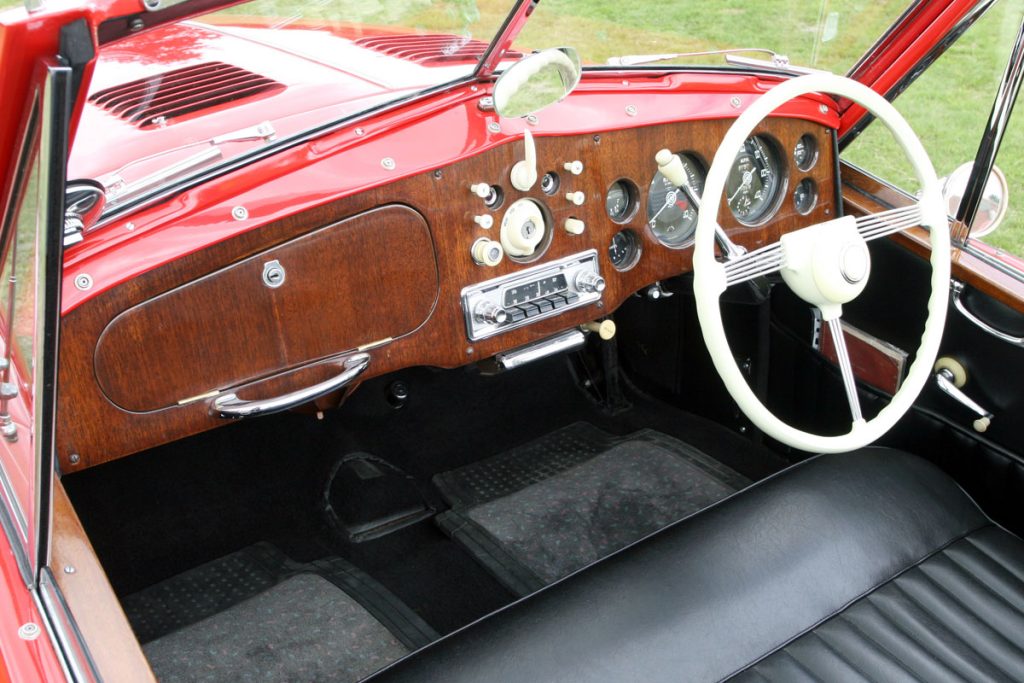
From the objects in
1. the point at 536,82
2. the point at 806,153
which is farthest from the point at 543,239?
the point at 806,153

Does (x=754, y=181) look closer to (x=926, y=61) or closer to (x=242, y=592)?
(x=926, y=61)

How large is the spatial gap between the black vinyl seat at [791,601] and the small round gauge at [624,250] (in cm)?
62

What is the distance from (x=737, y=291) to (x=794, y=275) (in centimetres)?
90

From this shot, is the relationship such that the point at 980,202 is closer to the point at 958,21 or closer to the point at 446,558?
the point at 958,21

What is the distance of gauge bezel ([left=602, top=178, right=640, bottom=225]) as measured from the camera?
2.04m

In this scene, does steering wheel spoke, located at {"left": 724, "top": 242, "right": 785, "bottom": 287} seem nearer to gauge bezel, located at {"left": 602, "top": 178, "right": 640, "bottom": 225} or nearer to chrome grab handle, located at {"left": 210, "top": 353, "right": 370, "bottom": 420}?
gauge bezel, located at {"left": 602, "top": 178, "right": 640, "bottom": 225}

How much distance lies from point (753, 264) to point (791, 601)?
589 mm

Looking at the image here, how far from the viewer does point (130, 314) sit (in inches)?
60.2

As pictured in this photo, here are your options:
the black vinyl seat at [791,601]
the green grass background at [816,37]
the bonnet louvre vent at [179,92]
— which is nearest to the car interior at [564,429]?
the black vinyl seat at [791,601]

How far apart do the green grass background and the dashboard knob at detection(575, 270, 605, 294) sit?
46 cm

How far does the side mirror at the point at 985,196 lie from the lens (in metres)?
2.18

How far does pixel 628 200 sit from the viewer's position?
2115 mm

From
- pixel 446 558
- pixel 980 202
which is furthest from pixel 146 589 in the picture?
pixel 980 202

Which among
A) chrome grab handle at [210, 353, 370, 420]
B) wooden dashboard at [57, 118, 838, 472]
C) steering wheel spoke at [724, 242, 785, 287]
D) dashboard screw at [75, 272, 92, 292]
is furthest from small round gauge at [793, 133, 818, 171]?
dashboard screw at [75, 272, 92, 292]
